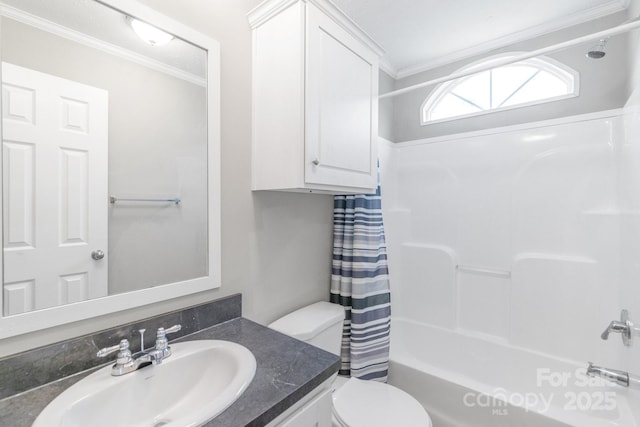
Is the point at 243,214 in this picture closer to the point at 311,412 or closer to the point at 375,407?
the point at 311,412

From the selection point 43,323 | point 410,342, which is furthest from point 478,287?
point 43,323

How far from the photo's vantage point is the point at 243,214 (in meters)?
1.30

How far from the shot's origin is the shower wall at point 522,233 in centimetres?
167

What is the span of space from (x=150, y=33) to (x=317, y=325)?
4.55 feet

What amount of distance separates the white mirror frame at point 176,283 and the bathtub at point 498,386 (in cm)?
139

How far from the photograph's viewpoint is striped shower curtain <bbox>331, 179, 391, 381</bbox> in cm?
168

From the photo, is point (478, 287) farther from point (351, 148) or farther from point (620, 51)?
point (620, 51)

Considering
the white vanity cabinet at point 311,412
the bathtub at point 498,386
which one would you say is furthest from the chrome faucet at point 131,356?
the bathtub at point 498,386

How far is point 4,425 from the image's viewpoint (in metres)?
0.63

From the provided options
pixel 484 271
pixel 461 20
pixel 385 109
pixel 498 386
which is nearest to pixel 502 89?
pixel 461 20

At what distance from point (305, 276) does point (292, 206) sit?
1.36ft

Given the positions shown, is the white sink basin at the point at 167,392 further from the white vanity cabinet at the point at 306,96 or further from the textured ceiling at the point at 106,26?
the textured ceiling at the point at 106,26

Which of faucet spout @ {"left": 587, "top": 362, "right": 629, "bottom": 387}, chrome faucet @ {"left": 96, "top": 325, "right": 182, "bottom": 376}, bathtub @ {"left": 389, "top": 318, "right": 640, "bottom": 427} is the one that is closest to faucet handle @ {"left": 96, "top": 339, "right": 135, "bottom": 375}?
chrome faucet @ {"left": 96, "top": 325, "right": 182, "bottom": 376}

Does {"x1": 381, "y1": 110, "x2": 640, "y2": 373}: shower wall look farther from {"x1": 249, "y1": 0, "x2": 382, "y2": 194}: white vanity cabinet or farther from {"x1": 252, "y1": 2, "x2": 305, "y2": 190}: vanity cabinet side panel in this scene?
{"x1": 252, "y1": 2, "x2": 305, "y2": 190}: vanity cabinet side panel
